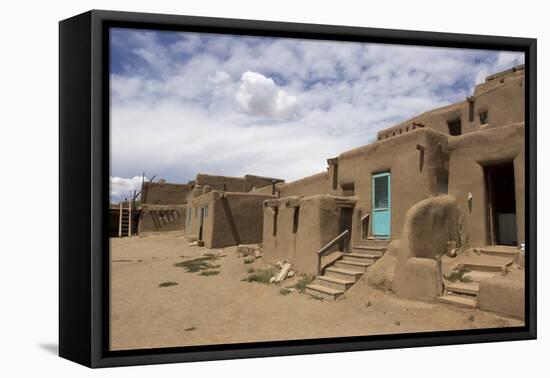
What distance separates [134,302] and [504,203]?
8.36 metres

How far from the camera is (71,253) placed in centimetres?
661

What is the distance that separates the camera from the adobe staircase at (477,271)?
8.52m

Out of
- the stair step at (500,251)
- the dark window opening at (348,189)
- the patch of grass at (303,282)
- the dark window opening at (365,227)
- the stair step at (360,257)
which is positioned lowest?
the patch of grass at (303,282)

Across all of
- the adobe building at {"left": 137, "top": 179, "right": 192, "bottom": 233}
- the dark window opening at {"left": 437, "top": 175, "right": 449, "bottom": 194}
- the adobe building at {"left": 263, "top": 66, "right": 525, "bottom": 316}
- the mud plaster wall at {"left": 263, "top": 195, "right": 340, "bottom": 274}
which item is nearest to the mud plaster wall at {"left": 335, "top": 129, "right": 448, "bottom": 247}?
the adobe building at {"left": 263, "top": 66, "right": 525, "bottom": 316}

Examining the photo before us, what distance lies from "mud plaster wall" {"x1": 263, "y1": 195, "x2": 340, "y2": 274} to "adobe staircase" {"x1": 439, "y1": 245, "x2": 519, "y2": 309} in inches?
122

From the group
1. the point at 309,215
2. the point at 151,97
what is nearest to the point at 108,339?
the point at 151,97

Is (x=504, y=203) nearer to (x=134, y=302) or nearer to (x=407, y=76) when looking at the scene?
(x=407, y=76)

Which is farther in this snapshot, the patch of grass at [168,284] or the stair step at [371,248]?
the stair step at [371,248]

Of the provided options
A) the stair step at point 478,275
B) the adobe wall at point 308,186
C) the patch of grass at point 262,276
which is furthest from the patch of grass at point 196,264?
the stair step at point 478,275

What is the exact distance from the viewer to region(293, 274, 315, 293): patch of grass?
981cm

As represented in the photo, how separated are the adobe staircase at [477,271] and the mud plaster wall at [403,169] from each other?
63.2 inches

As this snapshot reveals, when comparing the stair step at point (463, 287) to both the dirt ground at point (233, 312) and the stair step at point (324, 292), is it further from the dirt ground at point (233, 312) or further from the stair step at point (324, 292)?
the stair step at point (324, 292)

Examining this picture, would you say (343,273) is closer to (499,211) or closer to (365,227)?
(365,227)

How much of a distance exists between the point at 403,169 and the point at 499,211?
2.42 meters
